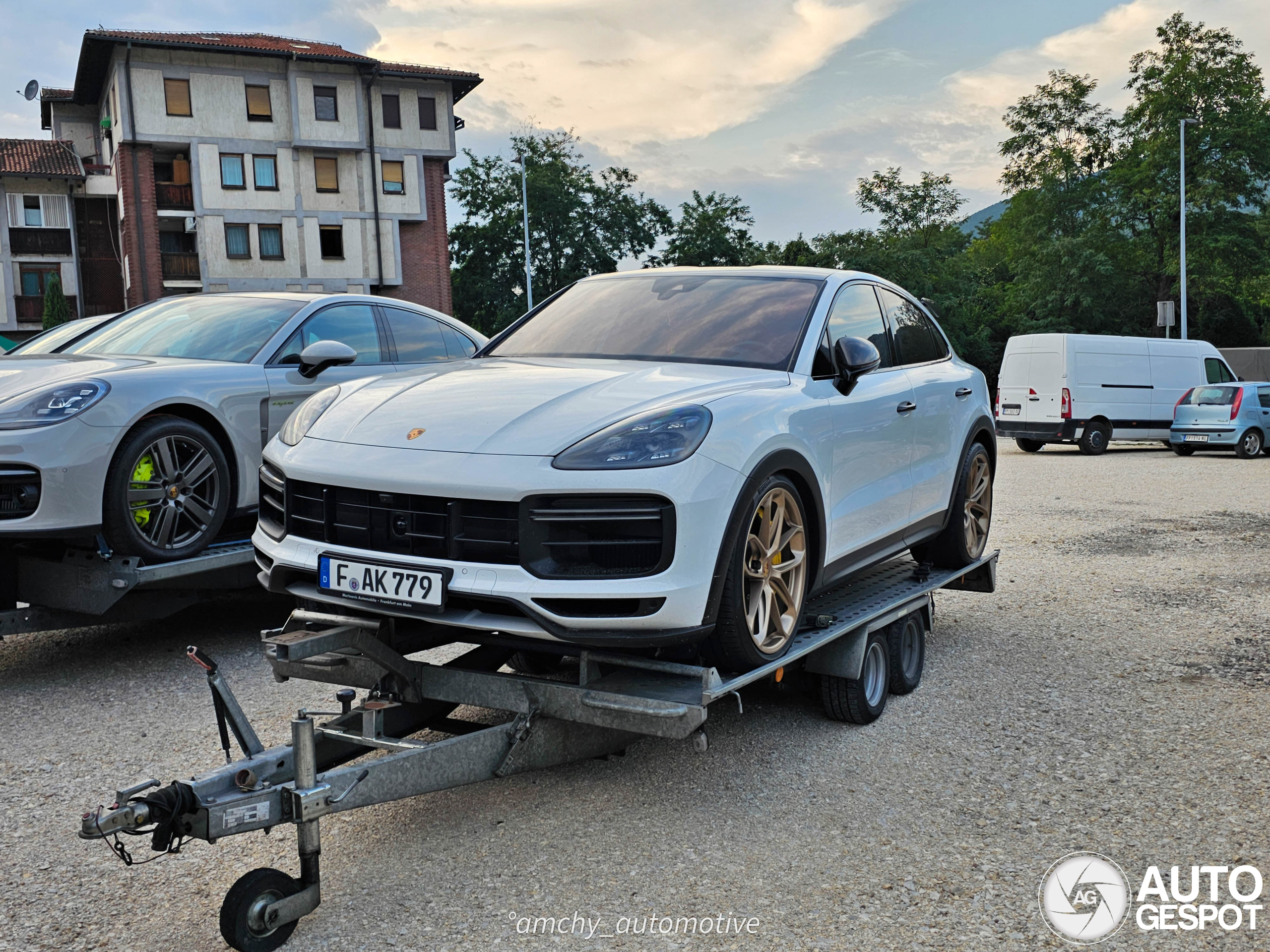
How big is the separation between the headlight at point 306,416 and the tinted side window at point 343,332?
2.02 m

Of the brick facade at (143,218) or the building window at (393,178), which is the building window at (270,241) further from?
the building window at (393,178)

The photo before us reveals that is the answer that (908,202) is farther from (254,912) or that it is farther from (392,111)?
(254,912)

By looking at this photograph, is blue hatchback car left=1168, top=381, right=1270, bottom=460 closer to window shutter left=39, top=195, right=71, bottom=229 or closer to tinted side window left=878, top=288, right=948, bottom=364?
tinted side window left=878, top=288, right=948, bottom=364

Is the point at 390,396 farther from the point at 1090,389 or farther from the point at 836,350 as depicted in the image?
the point at 1090,389

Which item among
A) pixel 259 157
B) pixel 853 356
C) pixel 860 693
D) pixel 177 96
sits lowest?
pixel 860 693

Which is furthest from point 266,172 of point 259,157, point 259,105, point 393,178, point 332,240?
point 393,178

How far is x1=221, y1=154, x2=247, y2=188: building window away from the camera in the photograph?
141 feet

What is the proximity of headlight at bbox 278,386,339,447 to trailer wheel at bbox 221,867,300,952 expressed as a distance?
5.45 feet

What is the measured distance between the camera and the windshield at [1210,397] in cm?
2066

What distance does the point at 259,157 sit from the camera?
143 ft

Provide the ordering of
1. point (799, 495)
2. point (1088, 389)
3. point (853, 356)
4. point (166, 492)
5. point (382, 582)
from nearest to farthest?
point (382, 582)
point (799, 495)
point (853, 356)
point (166, 492)
point (1088, 389)

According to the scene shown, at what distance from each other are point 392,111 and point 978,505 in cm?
4387

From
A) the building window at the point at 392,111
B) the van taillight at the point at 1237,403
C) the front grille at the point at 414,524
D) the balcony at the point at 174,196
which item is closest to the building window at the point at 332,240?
the building window at the point at 392,111

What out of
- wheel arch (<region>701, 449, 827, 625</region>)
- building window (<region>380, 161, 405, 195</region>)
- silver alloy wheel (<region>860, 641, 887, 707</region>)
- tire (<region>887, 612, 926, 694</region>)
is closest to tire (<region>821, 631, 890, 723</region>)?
silver alloy wheel (<region>860, 641, 887, 707</region>)
